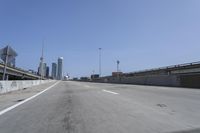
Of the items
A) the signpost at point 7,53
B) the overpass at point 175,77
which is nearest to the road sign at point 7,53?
the signpost at point 7,53

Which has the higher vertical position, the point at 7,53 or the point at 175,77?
the point at 7,53

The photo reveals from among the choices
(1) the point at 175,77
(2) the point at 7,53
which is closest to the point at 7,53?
(2) the point at 7,53

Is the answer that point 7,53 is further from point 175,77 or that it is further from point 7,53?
point 175,77

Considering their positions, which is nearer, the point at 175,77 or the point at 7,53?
the point at 7,53

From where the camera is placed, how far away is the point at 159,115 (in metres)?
9.70

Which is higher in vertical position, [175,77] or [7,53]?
[7,53]

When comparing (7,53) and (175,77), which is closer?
(7,53)

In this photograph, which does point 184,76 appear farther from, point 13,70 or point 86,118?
point 13,70

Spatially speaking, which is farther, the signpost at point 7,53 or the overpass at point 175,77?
the overpass at point 175,77

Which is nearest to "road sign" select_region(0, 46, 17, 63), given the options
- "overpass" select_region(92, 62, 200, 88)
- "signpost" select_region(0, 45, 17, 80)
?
"signpost" select_region(0, 45, 17, 80)

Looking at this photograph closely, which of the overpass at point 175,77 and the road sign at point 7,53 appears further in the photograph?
the overpass at point 175,77

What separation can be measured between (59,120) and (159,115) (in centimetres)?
349

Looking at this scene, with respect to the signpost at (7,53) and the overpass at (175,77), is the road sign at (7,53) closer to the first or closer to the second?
the signpost at (7,53)

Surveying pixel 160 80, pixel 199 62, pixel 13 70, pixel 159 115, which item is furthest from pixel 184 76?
pixel 13 70
